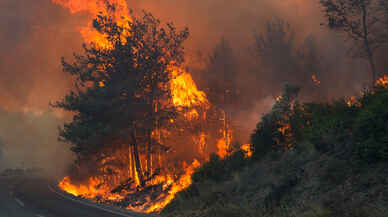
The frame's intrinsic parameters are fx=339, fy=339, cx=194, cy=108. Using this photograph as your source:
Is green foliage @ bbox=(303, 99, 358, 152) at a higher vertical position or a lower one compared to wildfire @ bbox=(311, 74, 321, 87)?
lower

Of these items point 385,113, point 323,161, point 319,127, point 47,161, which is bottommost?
point 323,161

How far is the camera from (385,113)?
11.0m

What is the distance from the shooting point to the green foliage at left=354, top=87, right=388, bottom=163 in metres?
10.5

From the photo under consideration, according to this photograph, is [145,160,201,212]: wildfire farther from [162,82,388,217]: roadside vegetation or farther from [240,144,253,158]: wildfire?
[240,144,253,158]: wildfire

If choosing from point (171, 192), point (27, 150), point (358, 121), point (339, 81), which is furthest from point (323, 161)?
point (27, 150)

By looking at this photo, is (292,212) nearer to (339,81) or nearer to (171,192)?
(171,192)

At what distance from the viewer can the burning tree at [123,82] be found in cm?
2866

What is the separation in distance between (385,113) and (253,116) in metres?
31.1

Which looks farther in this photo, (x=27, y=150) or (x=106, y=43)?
(x=27, y=150)

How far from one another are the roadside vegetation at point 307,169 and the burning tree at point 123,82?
1264 cm

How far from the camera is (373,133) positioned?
36.0 ft

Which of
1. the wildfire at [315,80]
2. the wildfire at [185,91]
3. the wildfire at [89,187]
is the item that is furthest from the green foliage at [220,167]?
the wildfire at [315,80]

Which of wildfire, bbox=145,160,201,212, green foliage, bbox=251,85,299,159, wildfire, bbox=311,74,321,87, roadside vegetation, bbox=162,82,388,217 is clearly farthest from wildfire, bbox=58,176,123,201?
wildfire, bbox=311,74,321,87

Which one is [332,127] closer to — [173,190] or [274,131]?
[274,131]
